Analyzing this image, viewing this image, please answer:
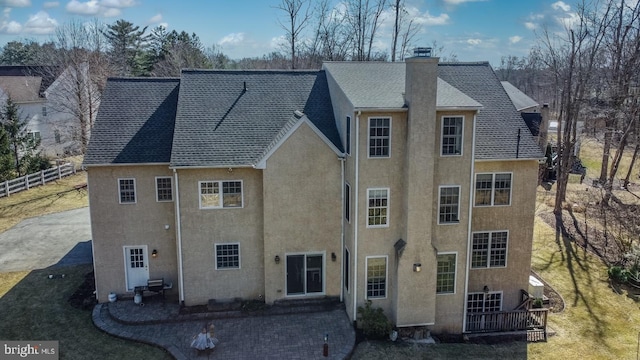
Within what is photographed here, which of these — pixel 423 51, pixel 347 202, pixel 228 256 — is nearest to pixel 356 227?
pixel 347 202

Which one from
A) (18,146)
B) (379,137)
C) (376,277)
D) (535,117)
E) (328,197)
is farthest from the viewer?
(18,146)

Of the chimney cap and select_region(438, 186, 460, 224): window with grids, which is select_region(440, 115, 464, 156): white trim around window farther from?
the chimney cap

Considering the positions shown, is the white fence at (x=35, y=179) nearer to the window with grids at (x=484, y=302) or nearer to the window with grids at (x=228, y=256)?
the window with grids at (x=228, y=256)

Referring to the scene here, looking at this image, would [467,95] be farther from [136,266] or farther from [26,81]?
[26,81]

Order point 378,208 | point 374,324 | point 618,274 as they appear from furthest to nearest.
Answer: point 618,274, point 378,208, point 374,324

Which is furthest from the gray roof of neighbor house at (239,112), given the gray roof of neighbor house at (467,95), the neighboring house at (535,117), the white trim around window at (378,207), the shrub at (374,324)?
the neighboring house at (535,117)

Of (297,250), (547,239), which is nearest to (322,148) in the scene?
(297,250)
